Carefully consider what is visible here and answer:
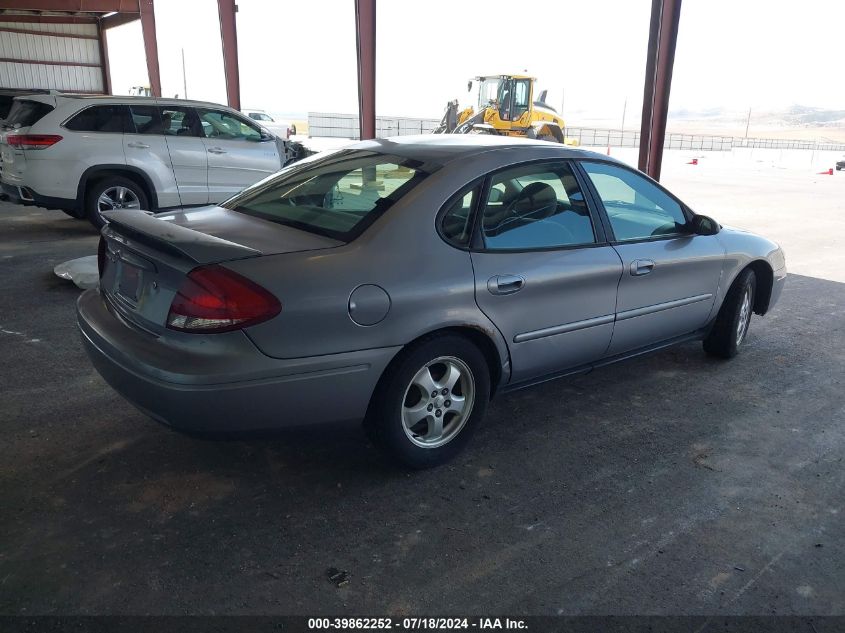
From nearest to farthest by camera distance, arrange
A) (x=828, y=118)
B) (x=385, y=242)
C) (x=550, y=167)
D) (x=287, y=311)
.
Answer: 1. (x=287, y=311)
2. (x=385, y=242)
3. (x=550, y=167)
4. (x=828, y=118)

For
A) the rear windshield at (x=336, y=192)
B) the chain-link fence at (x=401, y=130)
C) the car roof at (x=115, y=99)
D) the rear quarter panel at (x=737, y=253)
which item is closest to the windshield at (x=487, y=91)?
the chain-link fence at (x=401, y=130)

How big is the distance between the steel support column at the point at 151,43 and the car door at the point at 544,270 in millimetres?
19171

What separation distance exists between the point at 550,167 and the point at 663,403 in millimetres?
1617

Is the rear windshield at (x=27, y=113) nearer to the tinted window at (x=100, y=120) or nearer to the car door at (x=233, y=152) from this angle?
the tinted window at (x=100, y=120)

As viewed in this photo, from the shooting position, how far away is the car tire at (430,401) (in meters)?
3.07

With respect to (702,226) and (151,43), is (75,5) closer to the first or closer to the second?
(151,43)

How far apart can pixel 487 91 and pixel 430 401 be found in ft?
76.2

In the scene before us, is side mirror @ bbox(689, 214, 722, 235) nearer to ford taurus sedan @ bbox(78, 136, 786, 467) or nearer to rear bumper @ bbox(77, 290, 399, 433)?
ford taurus sedan @ bbox(78, 136, 786, 467)

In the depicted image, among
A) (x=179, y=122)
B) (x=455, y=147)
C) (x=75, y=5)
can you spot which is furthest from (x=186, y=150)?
(x=75, y=5)

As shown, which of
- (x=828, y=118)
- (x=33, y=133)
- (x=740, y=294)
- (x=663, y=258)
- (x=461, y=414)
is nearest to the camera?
(x=461, y=414)

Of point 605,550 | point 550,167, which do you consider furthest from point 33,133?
point 605,550

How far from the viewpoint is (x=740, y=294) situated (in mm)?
4789

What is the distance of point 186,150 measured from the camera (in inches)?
363

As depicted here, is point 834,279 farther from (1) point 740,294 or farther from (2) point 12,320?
(2) point 12,320
